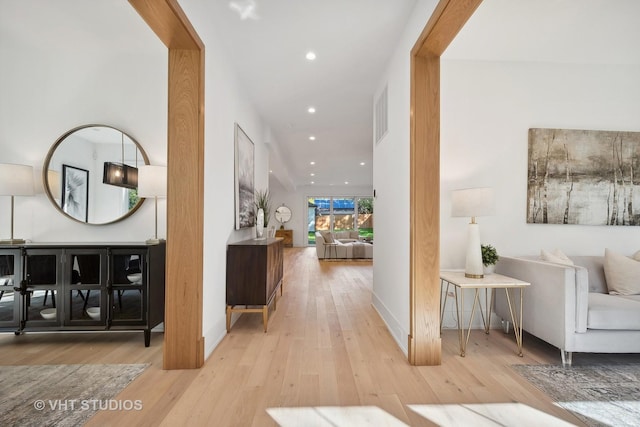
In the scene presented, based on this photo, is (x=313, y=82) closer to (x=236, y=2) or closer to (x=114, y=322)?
(x=236, y=2)

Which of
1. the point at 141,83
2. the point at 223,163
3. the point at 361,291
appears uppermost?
the point at 141,83

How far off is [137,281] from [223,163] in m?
1.31

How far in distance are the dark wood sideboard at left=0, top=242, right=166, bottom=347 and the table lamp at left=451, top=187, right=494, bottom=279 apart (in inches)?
110

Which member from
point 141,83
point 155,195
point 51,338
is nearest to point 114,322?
point 51,338

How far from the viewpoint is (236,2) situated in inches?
91.6

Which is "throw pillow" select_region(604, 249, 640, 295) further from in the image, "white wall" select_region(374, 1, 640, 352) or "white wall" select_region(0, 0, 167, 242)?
"white wall" select_region(0, 0, 167, 242)

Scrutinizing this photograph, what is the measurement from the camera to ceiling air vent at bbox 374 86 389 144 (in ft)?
10.9

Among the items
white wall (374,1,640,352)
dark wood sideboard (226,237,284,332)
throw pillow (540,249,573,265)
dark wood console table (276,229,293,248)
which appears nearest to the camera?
throw pillow (540,249,573,265)

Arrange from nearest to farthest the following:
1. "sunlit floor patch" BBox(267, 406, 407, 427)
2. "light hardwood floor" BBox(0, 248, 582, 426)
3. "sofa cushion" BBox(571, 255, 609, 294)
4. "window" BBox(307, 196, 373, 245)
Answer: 1. "sunlit floor patch" BBox(267, 406, 407, 427)
2. "light hardwood floor" BBox(0, 248, 582, 426)
3. "sofa cushion" BBox(571, 255, 609, 294)
4. "window" BBox(307, 196, 373, 245)

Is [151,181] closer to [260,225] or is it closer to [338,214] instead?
[260,225]

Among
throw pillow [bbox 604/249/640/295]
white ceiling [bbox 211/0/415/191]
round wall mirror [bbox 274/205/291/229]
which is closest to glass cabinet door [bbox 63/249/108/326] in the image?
white ceiling [bbox 211/0/415/191]

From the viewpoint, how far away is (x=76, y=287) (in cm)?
266

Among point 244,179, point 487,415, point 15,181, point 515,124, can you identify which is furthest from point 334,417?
point 15,181

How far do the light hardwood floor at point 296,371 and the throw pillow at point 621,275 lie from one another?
2.75ft
